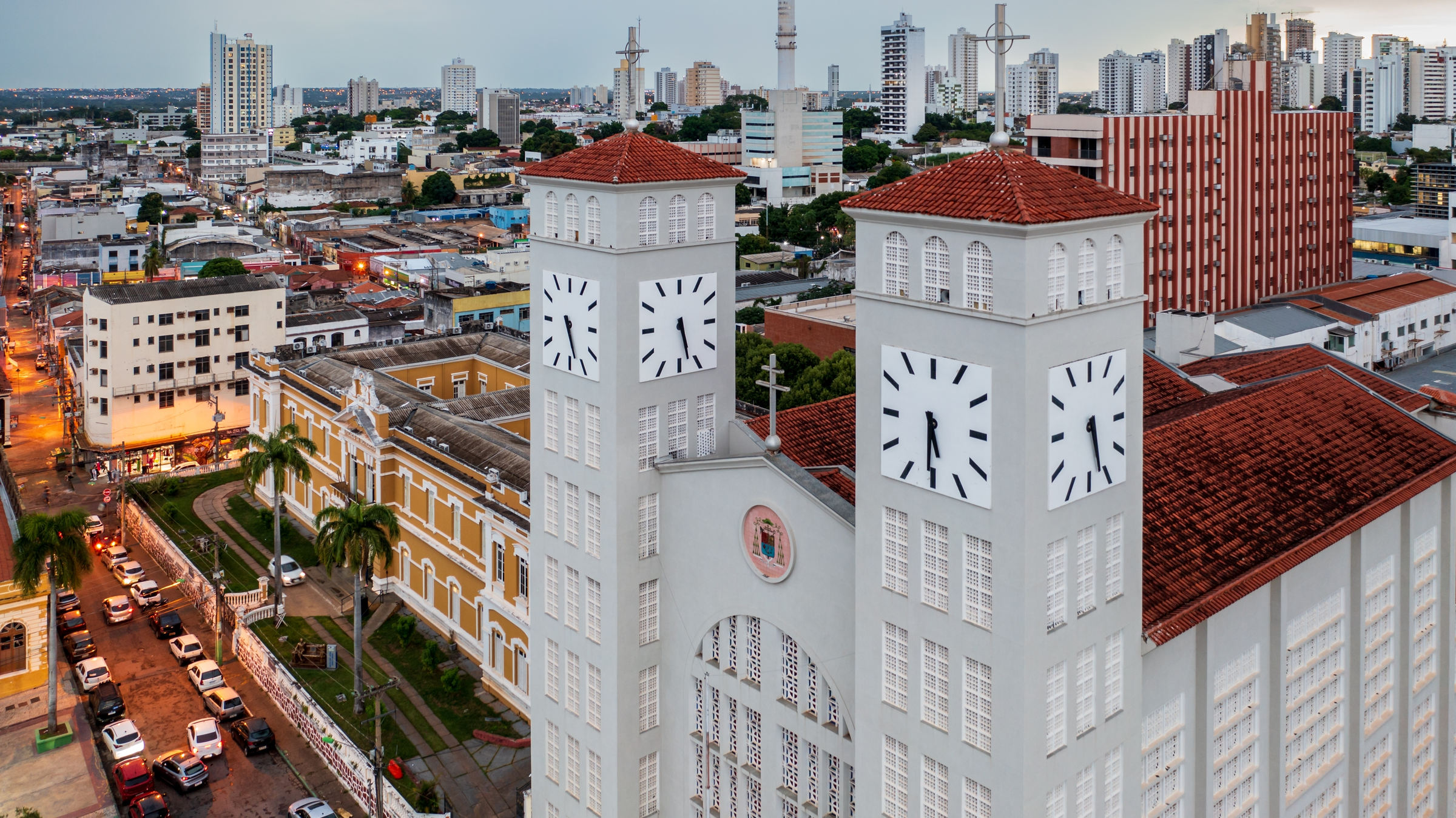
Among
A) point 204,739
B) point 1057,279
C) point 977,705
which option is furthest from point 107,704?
point 1057,279

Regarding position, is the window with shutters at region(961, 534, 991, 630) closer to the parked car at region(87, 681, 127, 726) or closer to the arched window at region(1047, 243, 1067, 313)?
the arched window at region(1047, 243, 1067, 313)

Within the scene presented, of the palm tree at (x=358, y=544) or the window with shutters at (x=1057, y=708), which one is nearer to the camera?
the window with shutters at (x=1057, y=708)

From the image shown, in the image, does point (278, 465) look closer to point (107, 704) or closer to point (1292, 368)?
point (107, 704)

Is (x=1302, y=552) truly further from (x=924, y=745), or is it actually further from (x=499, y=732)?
(x=499, y=732)

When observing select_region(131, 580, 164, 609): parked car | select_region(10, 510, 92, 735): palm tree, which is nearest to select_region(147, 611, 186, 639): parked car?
select_region(131, 580, 164, 609): parked car

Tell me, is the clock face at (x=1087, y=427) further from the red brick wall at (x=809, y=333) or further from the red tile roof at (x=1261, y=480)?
the red brick wall at (x=809, y=333)

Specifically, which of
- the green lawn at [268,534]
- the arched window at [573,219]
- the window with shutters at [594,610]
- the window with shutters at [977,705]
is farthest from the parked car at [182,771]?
the window with shutters at [977,705]
